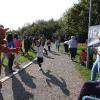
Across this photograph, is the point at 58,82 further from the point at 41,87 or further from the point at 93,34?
the point at 93,34

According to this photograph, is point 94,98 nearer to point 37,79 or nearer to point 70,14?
point 37,79

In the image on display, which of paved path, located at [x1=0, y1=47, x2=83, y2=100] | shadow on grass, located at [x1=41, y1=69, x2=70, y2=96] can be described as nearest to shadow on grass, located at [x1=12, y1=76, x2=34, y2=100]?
paved path, located at [x1=0, y1=47, x2=83, y2=100]

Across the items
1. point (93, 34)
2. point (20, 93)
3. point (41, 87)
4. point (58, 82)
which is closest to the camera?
point (20, 93)

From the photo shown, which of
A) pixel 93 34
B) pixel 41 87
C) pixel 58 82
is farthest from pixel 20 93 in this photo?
pixel 93 34

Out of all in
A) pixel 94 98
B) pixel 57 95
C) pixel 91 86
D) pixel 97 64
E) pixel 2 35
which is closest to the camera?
pixel 94 98

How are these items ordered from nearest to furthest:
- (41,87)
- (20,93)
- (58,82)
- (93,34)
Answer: (20,93) < (41,87) < (58,82) < (93,34)

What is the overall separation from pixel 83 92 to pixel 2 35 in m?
2.13

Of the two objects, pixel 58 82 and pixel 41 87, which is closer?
pixel 41 87

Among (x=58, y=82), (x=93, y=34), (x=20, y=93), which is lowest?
(x=58, y=82)

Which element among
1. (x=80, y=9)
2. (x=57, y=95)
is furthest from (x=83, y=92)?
(x=80, y=9)

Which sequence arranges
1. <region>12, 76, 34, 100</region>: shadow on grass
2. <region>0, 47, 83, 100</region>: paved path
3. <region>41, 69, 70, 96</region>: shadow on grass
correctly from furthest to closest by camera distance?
<region>41, 69, 70, 96</region>: shadow on grass
<region>0, 47, 83, 100</region>: paved path
<region>12, 76, 34, 100</region>: shadow on grass

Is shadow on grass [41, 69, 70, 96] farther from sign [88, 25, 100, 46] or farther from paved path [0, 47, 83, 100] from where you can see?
sign [88, 25, 100, 46]

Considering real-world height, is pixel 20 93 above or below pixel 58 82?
above

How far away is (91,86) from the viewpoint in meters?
7.66
